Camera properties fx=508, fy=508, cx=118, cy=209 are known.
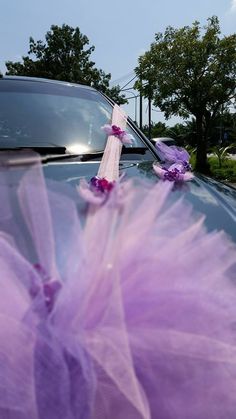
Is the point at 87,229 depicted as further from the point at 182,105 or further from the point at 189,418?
the point at 182,105

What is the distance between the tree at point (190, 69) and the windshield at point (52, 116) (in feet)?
56.4

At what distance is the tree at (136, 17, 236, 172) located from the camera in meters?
19.8

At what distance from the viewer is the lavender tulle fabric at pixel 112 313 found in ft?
3.19

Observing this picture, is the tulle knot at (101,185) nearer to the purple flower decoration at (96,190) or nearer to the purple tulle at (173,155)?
the purple flower decoration at (96,190)

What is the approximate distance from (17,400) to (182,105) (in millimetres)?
20369

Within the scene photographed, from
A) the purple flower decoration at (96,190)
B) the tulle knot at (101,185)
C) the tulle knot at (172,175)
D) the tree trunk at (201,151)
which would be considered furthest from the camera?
the tree trunk at (201,151)

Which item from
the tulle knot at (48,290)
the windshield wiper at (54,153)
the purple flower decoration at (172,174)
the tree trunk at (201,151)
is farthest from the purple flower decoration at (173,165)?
the tree trunk at (201,151)

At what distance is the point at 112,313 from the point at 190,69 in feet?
65.2

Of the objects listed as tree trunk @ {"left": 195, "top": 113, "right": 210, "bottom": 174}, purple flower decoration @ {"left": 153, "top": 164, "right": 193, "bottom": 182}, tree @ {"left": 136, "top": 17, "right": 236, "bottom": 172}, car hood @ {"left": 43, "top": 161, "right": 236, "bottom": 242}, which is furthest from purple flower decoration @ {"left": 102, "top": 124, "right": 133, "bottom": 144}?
tree trunk @ {"left": 195, "top": 113, "right": 210, "bottom": 174}

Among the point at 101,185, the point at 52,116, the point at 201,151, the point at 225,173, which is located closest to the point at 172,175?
the point at 101,185

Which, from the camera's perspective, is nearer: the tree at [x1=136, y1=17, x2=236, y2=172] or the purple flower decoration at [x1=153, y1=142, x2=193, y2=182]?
the purple flower decoration at [x1=153, y1=142, x2=193, y2=182]

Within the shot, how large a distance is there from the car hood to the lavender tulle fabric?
0.38 meters

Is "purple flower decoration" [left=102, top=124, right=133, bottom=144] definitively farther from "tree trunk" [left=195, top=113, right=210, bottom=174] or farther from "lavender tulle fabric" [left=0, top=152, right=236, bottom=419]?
"tree trunk" [left=195, top=113, right=210, bottom=174]

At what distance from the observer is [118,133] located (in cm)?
279
